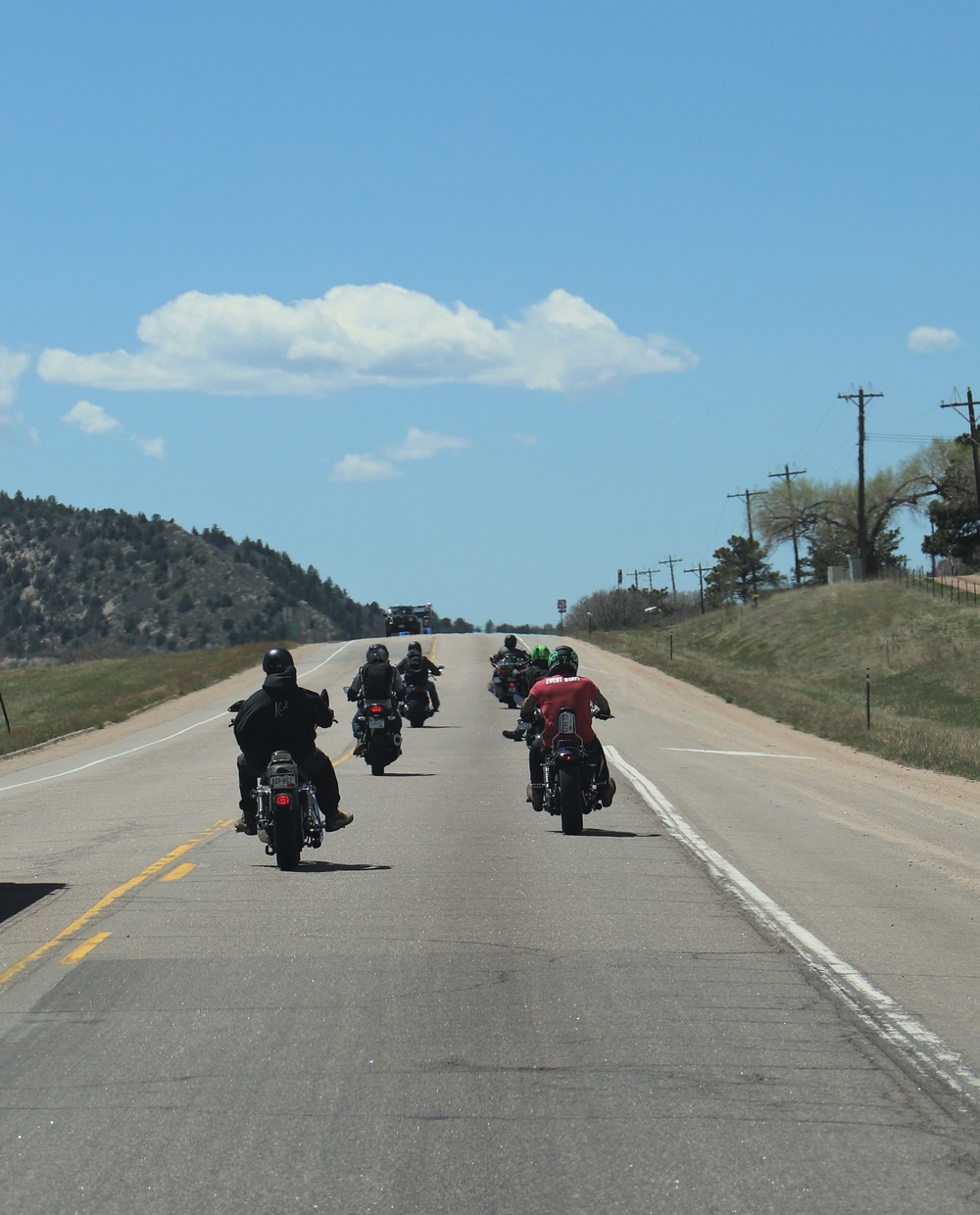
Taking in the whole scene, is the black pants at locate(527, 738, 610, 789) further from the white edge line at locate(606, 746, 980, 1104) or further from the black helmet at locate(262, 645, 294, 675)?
the black helmet at locate(262, 645, 294, 675)

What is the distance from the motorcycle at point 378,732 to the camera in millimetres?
22734

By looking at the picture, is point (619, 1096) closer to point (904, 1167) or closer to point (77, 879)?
point (904, 1167)

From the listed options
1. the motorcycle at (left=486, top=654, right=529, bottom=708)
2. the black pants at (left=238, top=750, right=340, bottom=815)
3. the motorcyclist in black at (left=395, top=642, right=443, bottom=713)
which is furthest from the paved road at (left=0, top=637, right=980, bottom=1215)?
the motorcycle at (left=486, top=654, right=529, bottom=708)

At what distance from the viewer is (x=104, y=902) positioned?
11.2m

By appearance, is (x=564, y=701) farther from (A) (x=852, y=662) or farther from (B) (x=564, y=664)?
(A) (x=852, y=662)

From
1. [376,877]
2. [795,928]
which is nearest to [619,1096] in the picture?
[795,928]

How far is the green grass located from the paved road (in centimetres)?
2495

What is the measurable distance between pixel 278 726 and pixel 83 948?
3995mm

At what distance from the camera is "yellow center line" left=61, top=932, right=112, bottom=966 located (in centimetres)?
902

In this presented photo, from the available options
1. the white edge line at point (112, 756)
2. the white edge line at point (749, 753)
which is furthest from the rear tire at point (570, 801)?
the white edge line at point (749, 753)

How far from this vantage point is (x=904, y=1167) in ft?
17.7

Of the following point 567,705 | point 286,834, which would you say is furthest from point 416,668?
point 286,834

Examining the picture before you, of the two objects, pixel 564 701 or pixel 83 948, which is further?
pixel 564 701

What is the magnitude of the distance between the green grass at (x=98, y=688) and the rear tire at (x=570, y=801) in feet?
75.5
